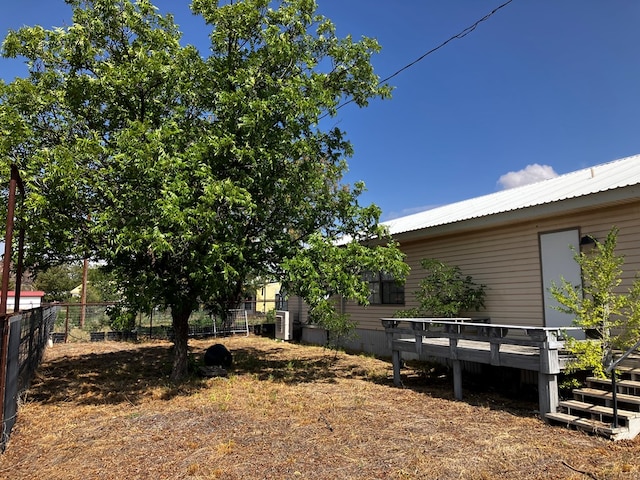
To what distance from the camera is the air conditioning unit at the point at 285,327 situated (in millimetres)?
16703

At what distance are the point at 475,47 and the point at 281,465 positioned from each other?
35.2 feet

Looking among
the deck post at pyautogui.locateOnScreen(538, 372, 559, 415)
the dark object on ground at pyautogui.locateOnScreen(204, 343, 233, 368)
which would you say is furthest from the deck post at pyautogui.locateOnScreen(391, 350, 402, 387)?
the dark object on ground at pyautogui.locateOnScreen(204, 343, 233, 368)

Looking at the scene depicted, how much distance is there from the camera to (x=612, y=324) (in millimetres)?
5184

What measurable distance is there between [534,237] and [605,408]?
3.67m

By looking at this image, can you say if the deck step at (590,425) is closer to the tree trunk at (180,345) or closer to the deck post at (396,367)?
the deck post at (396,367)

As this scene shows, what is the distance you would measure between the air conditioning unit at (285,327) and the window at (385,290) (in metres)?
5.35

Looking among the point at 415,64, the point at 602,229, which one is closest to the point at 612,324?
the point at 602,229

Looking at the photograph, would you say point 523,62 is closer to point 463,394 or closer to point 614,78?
point 614,78

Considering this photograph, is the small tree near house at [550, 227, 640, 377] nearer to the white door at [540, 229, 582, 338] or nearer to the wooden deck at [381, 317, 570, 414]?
the wooden deck at [381, 317, 570, 414]

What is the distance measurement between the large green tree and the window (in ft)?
10.8

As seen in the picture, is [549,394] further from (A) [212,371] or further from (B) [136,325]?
(B) [136,325]

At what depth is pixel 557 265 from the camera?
7.57 metres

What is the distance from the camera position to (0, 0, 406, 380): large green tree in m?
6.50

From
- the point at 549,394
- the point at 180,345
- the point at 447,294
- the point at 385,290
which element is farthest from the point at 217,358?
the point at 549,394
